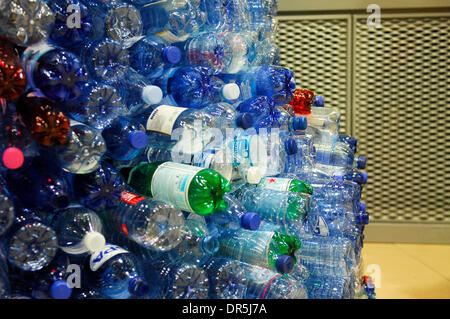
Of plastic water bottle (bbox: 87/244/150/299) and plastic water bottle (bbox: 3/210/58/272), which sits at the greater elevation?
plastic water bottle (bbox: 3/210/58/272)

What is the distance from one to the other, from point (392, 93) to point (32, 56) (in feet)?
12.3

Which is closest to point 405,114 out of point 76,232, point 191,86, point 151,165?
point 191,86

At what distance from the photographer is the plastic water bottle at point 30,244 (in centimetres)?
100

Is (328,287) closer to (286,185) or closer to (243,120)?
(286,185)

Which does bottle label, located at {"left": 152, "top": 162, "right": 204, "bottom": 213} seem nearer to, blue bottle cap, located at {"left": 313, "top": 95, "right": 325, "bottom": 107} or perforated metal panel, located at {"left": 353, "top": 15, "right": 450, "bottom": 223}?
blue bottle cap, located at {"left": 313, "top": 95, "right": 325, "bottom": 107}

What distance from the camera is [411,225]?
13.8ft

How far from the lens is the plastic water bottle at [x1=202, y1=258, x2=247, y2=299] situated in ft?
4.33

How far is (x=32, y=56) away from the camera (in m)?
1.05

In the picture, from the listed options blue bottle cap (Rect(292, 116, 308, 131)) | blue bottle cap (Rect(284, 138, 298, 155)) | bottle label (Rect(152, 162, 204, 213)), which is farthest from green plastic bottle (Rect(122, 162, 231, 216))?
blue bottle cap (Rect(292, 116, 308, 131))

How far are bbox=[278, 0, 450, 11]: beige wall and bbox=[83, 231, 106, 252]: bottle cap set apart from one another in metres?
3.61

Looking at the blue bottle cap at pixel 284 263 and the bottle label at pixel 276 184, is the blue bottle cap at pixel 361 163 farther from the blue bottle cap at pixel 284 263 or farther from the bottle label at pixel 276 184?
the blue bottle cap at pixel 284 263
